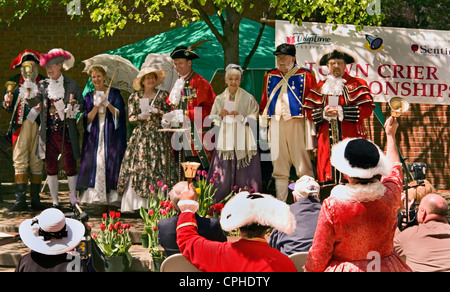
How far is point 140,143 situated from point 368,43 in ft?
9.52

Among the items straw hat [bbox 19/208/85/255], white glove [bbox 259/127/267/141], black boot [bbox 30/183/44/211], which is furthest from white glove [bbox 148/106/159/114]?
straw hat [bbox 19/208/85/255]

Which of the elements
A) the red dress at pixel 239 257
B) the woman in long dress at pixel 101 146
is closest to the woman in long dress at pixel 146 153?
the woman in long dress at pixel 101 146

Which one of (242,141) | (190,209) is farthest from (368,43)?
(190,209)

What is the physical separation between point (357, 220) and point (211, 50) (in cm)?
646

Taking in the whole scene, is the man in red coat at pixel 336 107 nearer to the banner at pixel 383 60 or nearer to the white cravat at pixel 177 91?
the banner at pixel 383 60

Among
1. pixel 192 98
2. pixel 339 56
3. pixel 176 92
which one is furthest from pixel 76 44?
pixel 339 56

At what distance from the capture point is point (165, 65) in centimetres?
848

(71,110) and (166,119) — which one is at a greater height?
(71,110)

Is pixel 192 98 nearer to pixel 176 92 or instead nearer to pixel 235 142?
pixel 176 92

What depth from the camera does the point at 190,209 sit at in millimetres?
4086

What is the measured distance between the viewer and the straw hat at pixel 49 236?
13.6 feet

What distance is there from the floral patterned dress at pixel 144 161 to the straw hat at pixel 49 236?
360 centimetres

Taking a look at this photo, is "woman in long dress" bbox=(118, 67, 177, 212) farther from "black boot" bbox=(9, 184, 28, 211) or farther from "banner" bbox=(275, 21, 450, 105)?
"banner" bbox=(275, 21, 450, 105)

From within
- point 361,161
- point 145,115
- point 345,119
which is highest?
point 145,115
